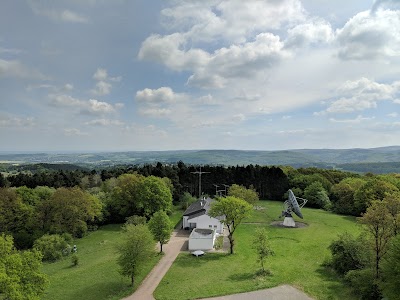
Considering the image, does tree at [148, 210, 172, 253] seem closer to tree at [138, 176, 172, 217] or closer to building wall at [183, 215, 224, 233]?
building wall at [183, 215, 224, 233]

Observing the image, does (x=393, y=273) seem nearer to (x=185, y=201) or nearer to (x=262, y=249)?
(x=262, y=249)

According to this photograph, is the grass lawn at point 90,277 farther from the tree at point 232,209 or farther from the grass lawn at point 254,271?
the tree at point 232,209

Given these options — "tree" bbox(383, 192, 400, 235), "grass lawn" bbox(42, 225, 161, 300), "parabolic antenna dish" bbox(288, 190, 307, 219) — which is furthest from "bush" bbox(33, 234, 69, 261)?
"tree" bbox(383, 192, 400, 235)

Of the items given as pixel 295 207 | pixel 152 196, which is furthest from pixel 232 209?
pixel 152 196

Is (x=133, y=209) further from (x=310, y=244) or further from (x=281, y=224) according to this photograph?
(x=310, y=244)

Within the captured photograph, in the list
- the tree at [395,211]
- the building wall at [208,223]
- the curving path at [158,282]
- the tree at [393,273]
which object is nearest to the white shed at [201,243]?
the curving path at [158,282]
